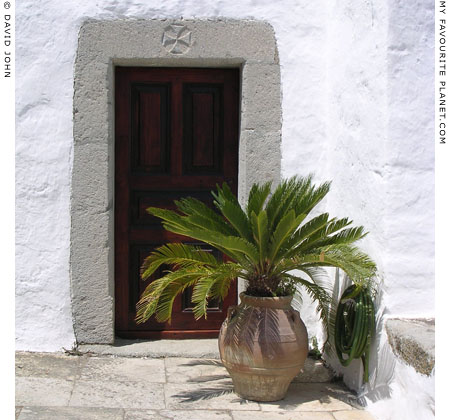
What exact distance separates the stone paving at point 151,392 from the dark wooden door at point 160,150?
584 millimetres

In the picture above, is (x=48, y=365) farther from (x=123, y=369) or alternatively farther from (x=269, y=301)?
(x=269, y=301)

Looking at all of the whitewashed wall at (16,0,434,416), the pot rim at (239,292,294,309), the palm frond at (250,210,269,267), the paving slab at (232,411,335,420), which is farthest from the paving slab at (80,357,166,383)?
the palm frond at (250,210,269,267)

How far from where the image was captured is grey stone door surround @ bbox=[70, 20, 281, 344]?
526cm

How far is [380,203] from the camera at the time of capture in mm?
4469

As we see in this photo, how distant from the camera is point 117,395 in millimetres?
4598

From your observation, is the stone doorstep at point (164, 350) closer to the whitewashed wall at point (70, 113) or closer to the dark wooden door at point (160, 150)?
the dark wooden door at point (160, 150)

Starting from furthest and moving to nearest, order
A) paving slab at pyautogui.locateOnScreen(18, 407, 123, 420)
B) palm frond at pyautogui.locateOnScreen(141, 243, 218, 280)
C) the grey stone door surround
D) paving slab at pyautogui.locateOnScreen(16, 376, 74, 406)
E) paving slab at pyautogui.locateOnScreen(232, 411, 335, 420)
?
the grey stone door surround, palm frond at pyautogui.locateOnScreen(141, 243, 218, 280), paving slab at pyautogui.locateOnScreen(16, 376, 74, 406), paving slab at pyautogui.locateOnScreen(232, 411, 335, 420), paving slab at pyautogui.locateOnScreen(18, 407, 123, 420)

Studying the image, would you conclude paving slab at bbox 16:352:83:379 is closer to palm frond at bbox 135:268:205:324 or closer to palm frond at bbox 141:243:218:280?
palm frond at bbox 135:268:205:324

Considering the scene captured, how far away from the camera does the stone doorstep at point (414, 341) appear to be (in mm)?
3844

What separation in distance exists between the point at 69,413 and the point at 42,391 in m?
0.42

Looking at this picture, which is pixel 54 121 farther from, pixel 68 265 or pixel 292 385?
pixel 292 385

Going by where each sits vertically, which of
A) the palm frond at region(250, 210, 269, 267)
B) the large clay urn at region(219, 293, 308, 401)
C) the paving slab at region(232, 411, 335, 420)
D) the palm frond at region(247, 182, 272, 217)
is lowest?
the paving slab at region(232, 411, 335, 420)

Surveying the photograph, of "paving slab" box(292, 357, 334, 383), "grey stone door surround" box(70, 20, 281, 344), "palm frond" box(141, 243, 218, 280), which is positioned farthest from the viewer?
"grey stone door surround" box(70, 20, 281, 344)
